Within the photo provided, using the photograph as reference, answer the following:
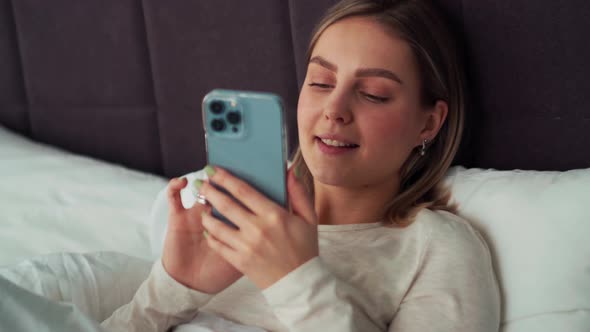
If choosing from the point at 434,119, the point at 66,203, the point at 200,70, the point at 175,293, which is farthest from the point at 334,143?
the point at 66,203

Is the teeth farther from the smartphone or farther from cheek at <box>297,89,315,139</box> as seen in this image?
the smartphone

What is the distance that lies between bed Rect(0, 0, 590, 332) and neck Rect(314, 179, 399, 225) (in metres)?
0.15

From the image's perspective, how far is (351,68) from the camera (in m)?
0.94

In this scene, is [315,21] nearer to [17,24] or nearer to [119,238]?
[119,238]

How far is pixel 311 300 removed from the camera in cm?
74

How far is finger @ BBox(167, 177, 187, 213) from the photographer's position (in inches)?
33.4

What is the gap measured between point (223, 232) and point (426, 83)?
1.49ft

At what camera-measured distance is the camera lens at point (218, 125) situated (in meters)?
0.76

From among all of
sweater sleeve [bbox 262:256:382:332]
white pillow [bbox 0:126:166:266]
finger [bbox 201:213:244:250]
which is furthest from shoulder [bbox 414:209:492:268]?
white pillow [bbox 0:126:166:266]

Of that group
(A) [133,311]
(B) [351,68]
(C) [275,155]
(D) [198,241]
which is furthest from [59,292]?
(B) [351,68]

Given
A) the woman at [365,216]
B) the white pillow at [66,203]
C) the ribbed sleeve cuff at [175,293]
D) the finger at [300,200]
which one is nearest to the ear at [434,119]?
the woman at [365,216]

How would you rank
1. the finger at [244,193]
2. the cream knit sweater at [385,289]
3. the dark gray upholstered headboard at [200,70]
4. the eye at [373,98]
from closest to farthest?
the finger at [244,193]
the cream knit sweater at [385,289]
the eye at [373,98]
the dark gray upholstered headboard at [200,70]

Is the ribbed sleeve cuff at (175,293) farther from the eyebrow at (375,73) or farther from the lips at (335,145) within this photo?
the eyebrow at (375,73)

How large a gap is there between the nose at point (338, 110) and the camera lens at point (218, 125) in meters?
0.21
